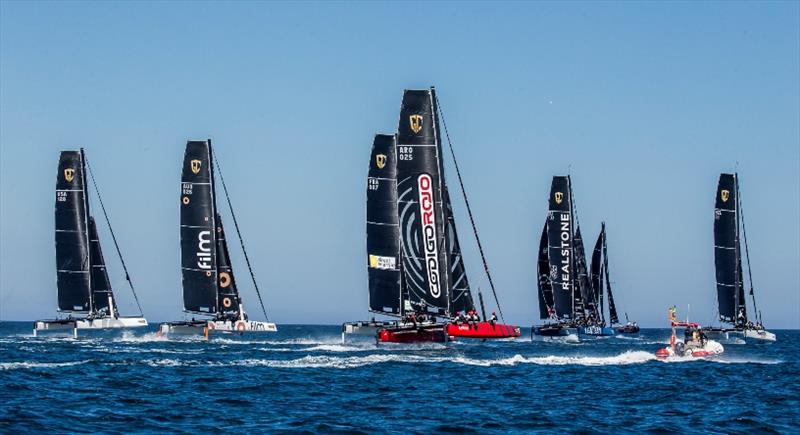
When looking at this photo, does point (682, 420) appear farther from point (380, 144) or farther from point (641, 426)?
point (380, 144)

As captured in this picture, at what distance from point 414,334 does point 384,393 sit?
2654 centimetres

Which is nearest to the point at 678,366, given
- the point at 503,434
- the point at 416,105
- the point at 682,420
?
the point at 416,105

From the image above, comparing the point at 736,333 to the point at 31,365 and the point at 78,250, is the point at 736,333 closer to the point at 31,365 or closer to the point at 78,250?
the point at 78,250

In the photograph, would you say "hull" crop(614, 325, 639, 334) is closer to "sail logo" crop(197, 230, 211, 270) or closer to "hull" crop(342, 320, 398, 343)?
"sail logo" crop(197, 230, 211, 270)

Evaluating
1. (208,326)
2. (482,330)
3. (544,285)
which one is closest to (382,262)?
(482,330)

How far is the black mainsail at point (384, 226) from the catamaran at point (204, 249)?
767 inches

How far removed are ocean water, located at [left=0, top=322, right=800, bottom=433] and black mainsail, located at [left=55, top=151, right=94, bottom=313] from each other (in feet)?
104

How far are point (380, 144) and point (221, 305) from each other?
25741 mm

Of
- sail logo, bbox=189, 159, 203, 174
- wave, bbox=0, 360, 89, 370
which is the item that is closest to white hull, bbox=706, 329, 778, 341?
sail logo, bbox=189, 159, 203, 174

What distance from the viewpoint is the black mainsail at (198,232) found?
316 ft

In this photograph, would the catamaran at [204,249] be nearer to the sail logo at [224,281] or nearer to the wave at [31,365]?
the sail logo at [224,281]

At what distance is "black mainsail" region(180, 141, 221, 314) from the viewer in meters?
96.4

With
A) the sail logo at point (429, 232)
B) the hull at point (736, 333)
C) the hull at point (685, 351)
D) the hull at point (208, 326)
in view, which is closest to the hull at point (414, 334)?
the sail logo at point (429, 232)

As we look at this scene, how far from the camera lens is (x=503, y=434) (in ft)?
114
